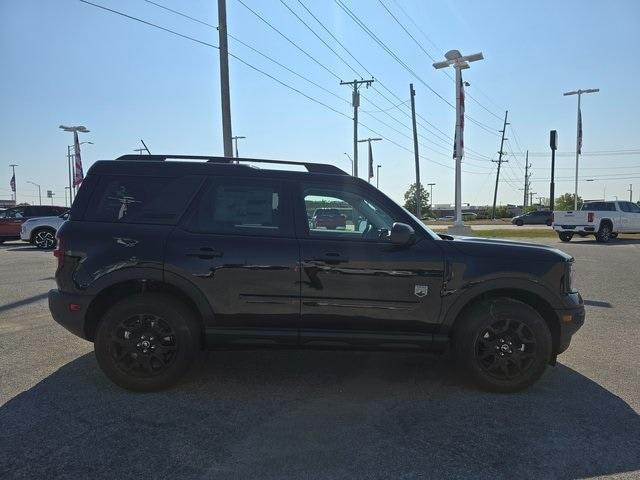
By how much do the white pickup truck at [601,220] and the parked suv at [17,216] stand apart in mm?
22404

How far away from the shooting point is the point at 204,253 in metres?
4.21

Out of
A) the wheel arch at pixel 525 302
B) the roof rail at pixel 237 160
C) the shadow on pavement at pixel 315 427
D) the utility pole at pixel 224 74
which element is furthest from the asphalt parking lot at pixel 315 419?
the utility pole at pixel 224 74

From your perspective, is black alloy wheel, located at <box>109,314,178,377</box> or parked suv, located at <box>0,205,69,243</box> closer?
black alloy wheel, located at <box>109,314,178,377</box>

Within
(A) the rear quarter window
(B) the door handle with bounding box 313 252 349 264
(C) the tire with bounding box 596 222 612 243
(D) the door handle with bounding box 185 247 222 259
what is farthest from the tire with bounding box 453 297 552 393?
(C) the tire with bounding box 596 222 612 243

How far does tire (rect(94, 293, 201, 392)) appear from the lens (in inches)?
167

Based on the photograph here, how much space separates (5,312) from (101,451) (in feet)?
16.6

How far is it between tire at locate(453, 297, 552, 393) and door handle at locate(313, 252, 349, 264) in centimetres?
114

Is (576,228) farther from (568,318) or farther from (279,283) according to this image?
(279,283)

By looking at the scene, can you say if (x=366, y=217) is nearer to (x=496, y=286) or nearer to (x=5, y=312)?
(x=496, y=286)

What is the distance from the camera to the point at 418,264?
4.20m

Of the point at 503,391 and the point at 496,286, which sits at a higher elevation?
the point at 496,286

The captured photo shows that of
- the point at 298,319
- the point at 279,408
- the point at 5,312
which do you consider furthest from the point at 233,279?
the point at 5,312

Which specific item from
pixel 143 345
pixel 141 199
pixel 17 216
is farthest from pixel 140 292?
pixel 17 216

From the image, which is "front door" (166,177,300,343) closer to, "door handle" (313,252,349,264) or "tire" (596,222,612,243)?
"door handle" (313,252,349,264)
